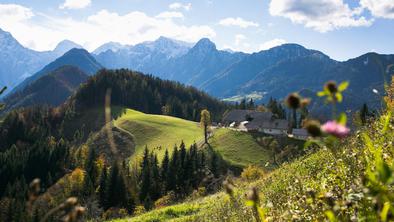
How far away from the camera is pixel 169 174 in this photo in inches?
3757

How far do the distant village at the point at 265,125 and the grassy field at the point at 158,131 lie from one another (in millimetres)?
15261

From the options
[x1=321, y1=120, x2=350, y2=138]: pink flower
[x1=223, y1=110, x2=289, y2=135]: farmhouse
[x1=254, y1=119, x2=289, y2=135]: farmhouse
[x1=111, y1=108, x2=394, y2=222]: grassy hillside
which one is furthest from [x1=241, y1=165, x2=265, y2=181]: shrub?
[x1=223, y1=110, x2=289, y2=135]: farmhouse

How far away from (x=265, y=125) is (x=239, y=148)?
19.0m

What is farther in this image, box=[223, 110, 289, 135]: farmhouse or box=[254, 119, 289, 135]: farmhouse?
box=[223, 110, 289, 135]: farmhouse

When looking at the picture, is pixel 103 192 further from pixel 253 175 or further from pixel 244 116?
pixel 244 116

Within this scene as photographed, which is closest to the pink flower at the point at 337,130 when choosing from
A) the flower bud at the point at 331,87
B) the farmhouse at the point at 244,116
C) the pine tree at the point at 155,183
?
the flower bud at the point at 331,87

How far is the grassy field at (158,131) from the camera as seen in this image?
138 metres

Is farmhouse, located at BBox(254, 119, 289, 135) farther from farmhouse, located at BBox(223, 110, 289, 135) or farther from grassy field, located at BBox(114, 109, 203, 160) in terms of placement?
grassy field, located at BBox(114, 109, 203, 160)

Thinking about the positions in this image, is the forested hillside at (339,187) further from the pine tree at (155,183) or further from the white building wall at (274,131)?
the white building wall at (274,131)

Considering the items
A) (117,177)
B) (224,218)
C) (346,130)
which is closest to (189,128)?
(117,177)

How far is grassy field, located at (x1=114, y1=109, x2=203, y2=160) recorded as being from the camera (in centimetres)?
13775

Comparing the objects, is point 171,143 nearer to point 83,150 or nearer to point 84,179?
point 83,150

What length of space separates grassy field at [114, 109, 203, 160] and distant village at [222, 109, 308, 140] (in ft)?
50.1

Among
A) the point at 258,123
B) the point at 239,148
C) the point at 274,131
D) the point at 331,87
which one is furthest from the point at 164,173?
the point at 331,87
